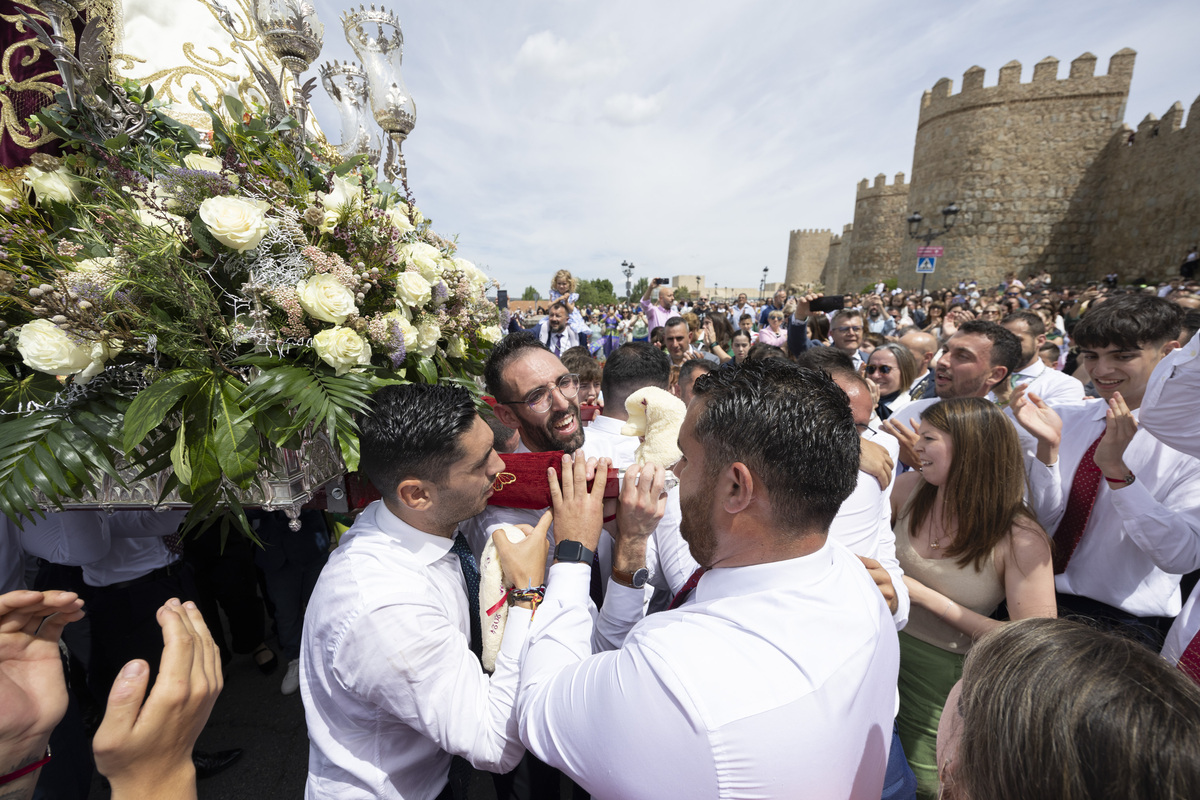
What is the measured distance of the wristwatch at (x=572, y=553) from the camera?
5.25ft

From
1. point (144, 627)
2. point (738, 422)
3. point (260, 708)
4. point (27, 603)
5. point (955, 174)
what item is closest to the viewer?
point (27, 603)

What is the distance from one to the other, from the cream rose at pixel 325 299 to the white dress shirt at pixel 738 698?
4.17 ft

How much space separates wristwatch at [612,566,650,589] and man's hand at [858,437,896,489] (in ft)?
3.89

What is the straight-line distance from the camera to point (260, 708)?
3357 millimetres

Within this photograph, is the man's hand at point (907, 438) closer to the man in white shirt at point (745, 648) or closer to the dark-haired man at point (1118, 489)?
the dark-haired man at point (1118, 489)

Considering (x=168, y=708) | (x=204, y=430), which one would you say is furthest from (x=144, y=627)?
(x=168, y=708)

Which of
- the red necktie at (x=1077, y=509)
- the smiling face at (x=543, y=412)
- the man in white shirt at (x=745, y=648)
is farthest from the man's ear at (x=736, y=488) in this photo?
the red necktie at (x=1077, y=509)

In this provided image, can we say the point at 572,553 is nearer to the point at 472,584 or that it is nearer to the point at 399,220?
the point at 472,584

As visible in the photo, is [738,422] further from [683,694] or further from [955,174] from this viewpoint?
[955,174]

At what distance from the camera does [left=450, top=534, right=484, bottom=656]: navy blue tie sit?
6.39 feet

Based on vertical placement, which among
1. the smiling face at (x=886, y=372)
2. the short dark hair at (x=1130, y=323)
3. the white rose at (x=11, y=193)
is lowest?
the smiling face at (x=886, y=372)

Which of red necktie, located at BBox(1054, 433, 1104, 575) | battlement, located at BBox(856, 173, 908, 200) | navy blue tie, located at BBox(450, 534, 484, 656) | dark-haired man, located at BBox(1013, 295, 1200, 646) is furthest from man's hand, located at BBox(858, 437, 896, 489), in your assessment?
battlement, located at BBox(856, 173, 908, 200)

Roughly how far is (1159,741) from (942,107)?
32183 mm

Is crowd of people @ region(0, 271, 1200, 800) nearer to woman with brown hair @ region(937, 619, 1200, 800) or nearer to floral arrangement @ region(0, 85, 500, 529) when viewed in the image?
woman with brown hair @ region(937, 619, 1200, 800)
